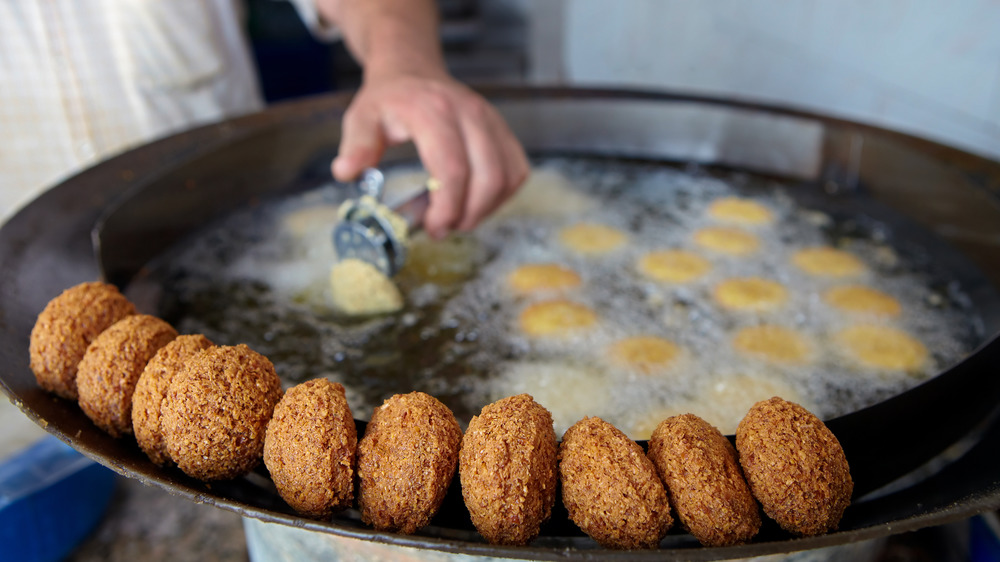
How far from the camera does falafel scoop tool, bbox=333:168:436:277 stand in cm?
140

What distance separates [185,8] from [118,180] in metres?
0.71

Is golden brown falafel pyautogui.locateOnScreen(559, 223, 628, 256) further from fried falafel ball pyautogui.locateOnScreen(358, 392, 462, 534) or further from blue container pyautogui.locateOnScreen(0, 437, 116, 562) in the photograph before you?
blue container pyautogui.locateOnScreen(0, 437, 116, 562)

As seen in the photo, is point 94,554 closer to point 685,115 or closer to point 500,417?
point 500,417

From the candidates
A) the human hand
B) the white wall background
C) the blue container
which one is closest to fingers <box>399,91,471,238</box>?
the human hand

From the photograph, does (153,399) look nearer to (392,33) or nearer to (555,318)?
(555,318)

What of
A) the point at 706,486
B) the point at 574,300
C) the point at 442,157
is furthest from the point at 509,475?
the point at 442,157

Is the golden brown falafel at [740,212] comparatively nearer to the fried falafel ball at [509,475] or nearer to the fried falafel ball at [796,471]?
the fried falafel ball at [796,471]

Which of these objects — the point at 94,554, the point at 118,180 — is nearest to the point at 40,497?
the point at 94,554

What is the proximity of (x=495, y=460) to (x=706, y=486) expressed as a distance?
25 centimetres

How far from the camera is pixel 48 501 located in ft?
4.48

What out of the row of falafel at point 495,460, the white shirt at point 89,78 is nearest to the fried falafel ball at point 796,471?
the row of falafel at point 495,460

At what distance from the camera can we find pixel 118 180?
1.67 meters

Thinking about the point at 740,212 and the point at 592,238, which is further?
the point at 740,212

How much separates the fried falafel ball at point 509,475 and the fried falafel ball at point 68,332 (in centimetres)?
63
